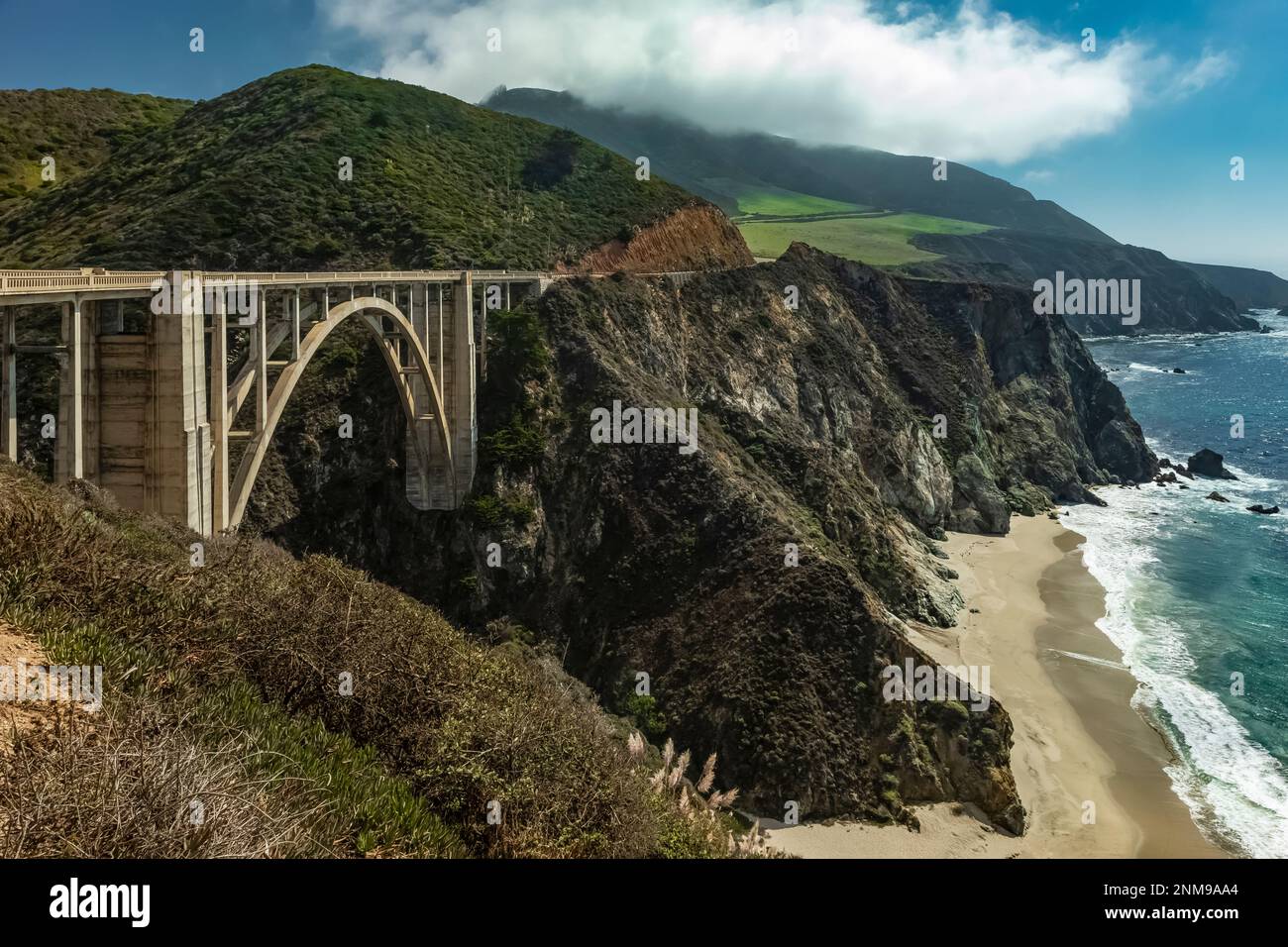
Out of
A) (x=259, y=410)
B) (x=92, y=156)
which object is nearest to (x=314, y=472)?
(x=259, y=410)

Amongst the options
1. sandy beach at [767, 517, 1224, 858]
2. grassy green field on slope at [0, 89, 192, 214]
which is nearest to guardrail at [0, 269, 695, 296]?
sandy beach at [767, 517, 1224, 858]

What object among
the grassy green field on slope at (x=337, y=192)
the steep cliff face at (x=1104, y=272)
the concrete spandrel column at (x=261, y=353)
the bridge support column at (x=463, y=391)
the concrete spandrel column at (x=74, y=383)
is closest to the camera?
the concrete spandrel column at (x=74, y=383)

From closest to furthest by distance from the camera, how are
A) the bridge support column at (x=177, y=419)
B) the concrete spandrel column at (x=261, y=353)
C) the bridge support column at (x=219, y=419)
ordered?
1. the bridge support column at (x=177, y=419)
2. the bridge support column at (x=219, y=419)
3. the concrete spandrel column at (x=261, y=353)

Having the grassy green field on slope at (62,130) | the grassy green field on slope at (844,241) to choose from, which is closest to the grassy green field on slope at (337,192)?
the grassy green field on slope at (62,130)

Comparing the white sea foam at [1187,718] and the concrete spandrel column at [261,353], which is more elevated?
the concrete spandrel column at [261,353]

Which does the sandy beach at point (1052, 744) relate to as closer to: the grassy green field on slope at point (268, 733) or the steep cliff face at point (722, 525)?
the steep cliff face at point (722, 525)

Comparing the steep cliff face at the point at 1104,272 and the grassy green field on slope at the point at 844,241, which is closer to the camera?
the grassy green field on slope at the point at 844,241

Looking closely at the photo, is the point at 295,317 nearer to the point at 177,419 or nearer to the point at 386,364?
the point at 177,419
